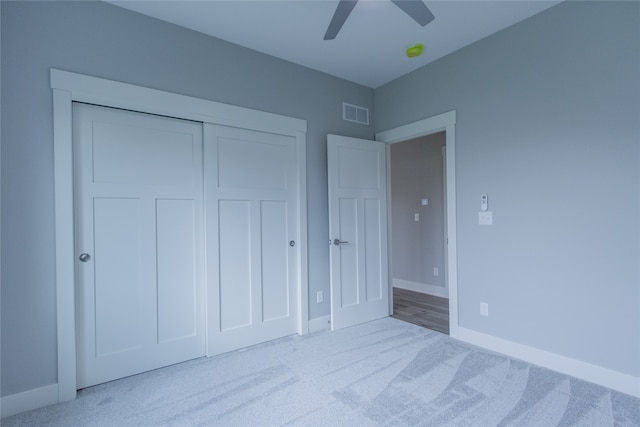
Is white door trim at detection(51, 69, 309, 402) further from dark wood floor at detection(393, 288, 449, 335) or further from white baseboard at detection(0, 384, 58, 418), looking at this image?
dark wood floor at detection(393, 288, 449, 335)

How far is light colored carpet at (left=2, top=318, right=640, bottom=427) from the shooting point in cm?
177

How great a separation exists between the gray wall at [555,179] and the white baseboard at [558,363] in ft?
0.17

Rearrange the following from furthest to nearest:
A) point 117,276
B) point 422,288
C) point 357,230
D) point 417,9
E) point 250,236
→ point 422,288
point 357,230
point 250,236
point 117,276
point 417,9

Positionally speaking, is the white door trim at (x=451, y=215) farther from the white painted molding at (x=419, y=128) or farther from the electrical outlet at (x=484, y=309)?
the electrical outlet at (x=484, y=309)

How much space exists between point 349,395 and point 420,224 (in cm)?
318

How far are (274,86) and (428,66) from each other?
158cm

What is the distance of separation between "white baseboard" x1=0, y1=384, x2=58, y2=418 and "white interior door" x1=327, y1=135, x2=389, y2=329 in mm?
2179

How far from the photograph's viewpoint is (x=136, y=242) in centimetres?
232

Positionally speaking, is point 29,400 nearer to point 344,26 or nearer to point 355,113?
point 344,26

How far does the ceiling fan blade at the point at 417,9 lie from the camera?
177 centimetres

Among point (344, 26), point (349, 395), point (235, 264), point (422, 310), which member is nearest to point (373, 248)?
point (422, 310)

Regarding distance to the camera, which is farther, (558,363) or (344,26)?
(344,26)

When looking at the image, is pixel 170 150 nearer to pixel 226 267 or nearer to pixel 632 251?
pixel 226 267

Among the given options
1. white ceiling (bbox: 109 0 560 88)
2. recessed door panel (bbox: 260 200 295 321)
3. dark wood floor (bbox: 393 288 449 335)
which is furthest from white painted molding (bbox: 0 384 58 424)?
dark wood floor (bbox: 393 288 449 335)
